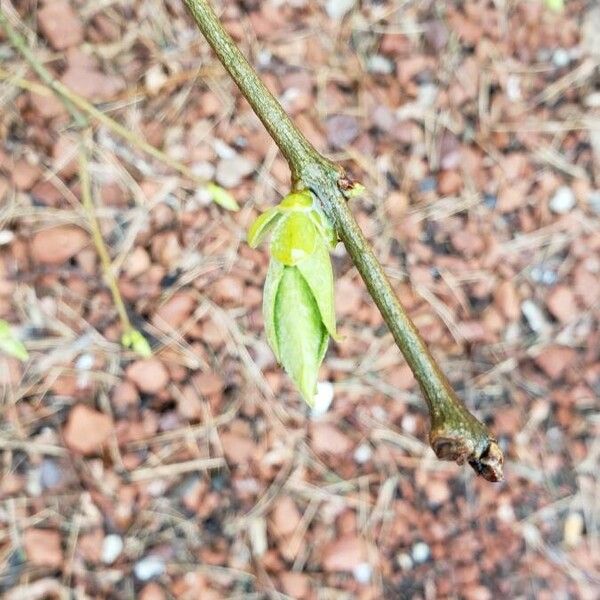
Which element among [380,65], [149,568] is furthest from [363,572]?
[380,65]

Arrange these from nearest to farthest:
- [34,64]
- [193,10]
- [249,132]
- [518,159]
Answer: [193,10], [34,64], [249,132], [518,159]

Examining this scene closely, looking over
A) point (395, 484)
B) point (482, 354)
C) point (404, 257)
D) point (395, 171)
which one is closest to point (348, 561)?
point (395, 484)

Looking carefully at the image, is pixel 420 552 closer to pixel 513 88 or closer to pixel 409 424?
pixel 409 424

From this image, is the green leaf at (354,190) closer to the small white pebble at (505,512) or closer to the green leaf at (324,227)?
the green leaf at (324,227)

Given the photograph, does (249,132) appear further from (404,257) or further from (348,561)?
(348,561)

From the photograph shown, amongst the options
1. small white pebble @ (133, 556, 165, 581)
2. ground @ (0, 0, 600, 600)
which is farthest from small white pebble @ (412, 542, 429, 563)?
small white pebble @ (133, 556, 165, 581)
